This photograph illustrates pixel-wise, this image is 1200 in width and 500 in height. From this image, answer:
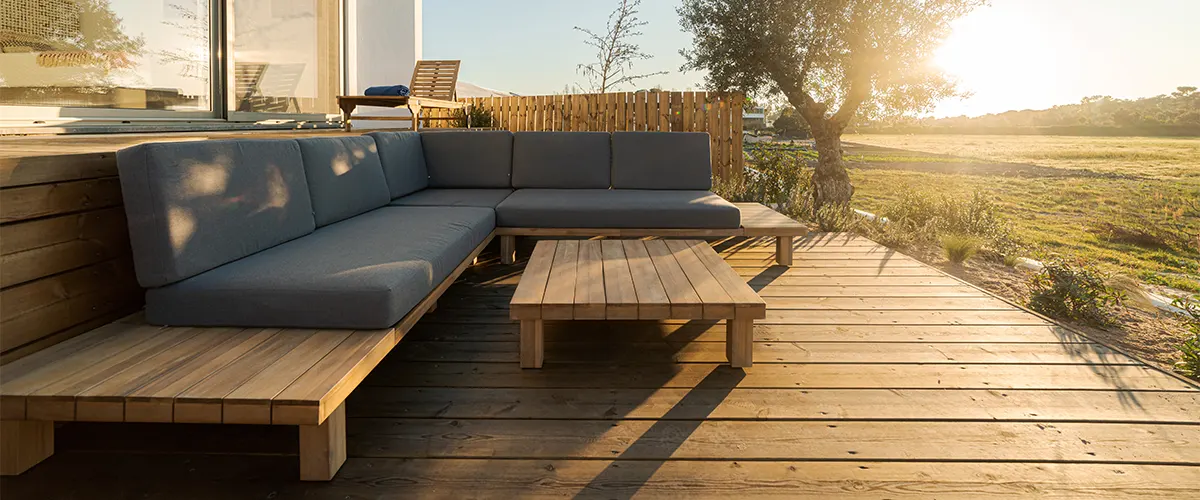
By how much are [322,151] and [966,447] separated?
9.13 ft

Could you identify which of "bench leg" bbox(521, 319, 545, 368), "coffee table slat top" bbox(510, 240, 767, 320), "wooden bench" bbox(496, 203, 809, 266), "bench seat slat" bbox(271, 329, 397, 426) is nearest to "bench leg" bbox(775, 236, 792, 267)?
"wooden bench" bbox(496, 203, 809, 266)

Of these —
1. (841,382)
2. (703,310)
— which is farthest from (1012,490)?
(703,310)

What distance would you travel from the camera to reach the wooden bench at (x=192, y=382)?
56.3 inches

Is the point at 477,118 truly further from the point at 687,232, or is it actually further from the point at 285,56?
the point at 687,232

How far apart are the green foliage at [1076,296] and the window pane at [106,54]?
489 centimetres

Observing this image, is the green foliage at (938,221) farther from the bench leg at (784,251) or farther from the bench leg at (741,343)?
the bench leg at (741,343)

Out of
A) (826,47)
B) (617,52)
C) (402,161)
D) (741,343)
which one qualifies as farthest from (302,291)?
(617,52)

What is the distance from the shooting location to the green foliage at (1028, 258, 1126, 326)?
3.32m

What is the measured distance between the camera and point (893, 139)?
9.54 meters

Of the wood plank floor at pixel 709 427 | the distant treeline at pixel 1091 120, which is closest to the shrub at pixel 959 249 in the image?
the wood plank floor at pixel 709 427

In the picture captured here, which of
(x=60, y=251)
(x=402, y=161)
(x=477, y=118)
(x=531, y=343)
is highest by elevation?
(x=477, y=118)

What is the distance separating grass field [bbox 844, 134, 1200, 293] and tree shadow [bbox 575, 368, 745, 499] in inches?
120

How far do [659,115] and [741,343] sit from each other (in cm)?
583

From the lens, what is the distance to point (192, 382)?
59.3 inches
